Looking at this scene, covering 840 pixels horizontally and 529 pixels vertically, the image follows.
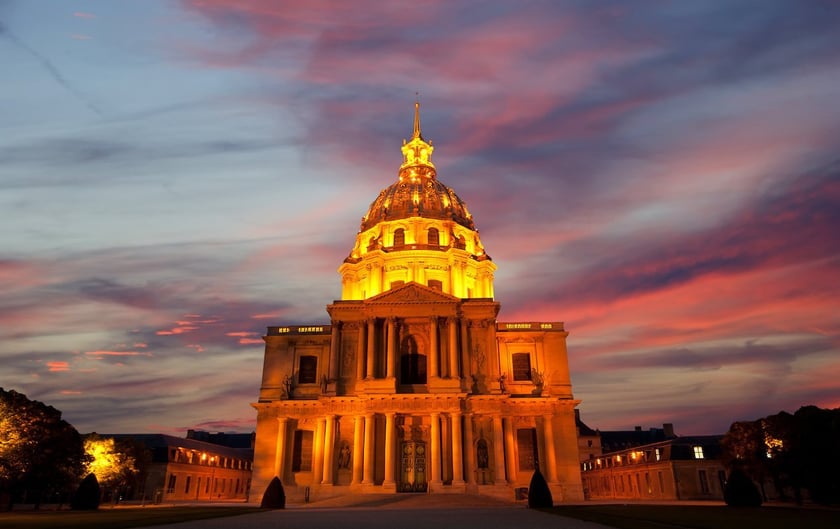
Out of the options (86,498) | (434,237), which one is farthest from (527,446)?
(86,498)

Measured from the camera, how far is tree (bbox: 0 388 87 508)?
112 feet

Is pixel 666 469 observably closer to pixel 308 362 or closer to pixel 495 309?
pixel 495 309

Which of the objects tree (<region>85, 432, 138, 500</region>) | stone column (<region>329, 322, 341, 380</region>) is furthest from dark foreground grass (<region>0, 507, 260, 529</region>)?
stone column (<region>329, 322, 341, 380</region>)

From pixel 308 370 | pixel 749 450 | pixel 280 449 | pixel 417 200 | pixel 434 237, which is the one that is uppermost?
pixel 417 200

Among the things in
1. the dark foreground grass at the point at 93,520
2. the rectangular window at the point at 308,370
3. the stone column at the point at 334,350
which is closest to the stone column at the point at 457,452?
the stone column at the point at 334,350

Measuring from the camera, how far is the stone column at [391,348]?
52438 millimetres

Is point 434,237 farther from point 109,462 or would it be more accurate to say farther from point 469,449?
point 109,462

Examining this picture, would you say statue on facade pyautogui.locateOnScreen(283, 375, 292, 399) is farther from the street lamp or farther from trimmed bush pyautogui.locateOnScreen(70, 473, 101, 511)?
the street lamp

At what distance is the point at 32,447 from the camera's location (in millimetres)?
34969

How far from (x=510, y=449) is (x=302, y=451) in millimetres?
18613

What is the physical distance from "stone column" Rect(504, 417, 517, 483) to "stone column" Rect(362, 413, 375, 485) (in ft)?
38.7

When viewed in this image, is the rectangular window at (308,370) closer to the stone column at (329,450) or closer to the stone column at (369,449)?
the stone column at (329,450)

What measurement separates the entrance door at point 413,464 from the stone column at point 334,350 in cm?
880


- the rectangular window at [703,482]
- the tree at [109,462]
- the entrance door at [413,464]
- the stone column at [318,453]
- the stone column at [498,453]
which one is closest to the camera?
the tree at [109,462]
